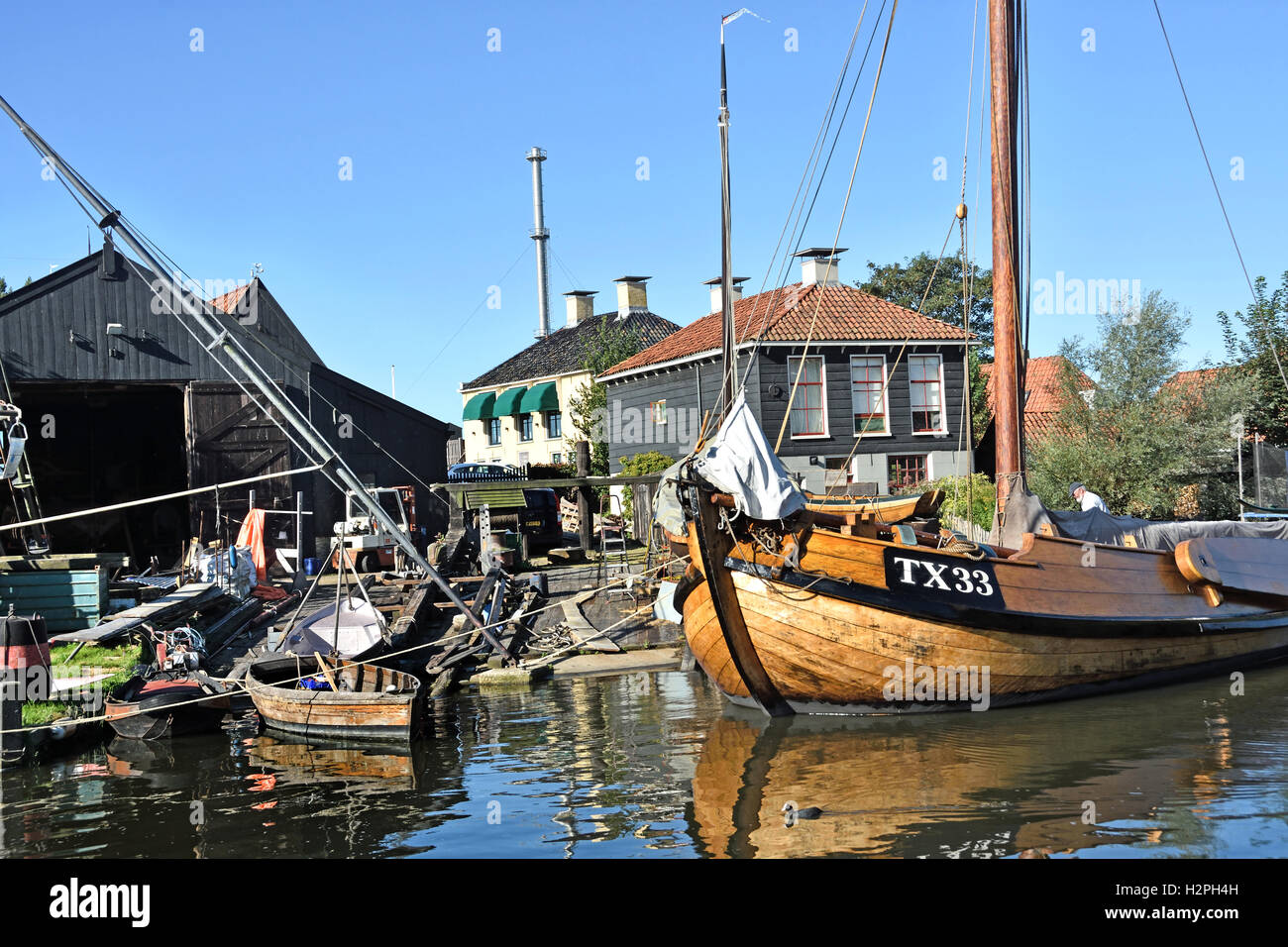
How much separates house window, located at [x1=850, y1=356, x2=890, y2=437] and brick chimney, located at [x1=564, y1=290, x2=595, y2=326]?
84.4ft

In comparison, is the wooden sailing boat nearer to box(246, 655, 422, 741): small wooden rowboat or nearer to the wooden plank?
box(246, 655, 422, 741): small wooden rowboat

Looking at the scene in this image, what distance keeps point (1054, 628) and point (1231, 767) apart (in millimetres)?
2991

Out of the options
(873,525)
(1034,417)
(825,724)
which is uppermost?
(1034,417)

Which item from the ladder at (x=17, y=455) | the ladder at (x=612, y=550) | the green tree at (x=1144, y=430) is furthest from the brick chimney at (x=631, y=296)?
the ladder at (x=17, y=455)

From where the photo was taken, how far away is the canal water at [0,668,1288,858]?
8398mm

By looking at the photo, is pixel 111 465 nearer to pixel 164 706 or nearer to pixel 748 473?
pixel 164 706

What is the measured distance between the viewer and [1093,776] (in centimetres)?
976

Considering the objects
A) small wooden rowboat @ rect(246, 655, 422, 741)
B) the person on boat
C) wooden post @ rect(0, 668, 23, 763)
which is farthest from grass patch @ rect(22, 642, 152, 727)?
the person on boat

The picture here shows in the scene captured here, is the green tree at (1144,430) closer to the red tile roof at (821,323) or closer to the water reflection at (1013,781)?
the red tile roof at (821,323)

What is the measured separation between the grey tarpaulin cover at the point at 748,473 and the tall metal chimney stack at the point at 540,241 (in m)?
43.6

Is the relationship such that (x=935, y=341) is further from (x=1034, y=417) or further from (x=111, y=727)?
(x=111, y=727)

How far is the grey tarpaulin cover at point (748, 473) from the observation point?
11930mm
